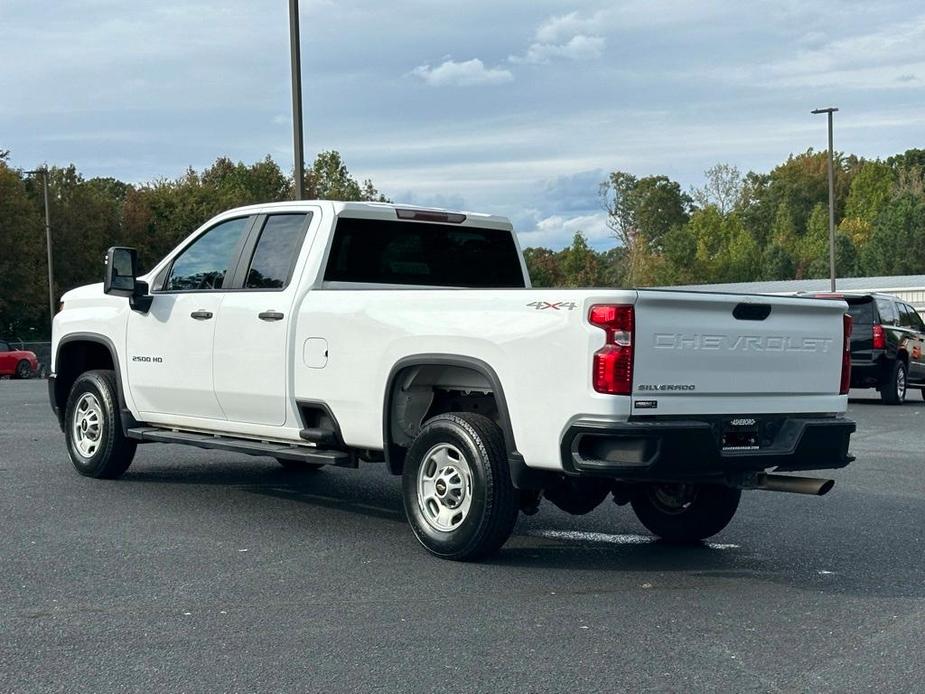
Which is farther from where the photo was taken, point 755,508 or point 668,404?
point 755,508

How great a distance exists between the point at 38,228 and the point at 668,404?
59924mm

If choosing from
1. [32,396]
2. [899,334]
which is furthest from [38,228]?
[899,334]

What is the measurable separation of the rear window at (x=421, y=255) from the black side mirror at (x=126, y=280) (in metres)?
1.83

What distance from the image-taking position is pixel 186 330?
29.6 feet

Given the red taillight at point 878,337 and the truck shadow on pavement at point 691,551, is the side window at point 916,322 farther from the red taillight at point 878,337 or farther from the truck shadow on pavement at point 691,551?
the truck shadow on pavement at point 691,551

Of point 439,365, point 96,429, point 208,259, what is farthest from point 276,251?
point 96,429

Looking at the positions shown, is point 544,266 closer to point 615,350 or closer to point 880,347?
point 880,347

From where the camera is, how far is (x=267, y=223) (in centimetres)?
884

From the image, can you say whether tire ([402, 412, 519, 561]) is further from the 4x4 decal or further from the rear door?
the rear door

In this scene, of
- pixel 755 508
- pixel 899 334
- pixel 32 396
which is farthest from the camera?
pixel 32 396

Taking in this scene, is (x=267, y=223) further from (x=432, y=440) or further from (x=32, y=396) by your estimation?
(x=32, y=396)

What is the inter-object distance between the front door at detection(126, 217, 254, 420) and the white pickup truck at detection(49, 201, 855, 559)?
0.7 inches

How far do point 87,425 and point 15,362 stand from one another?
33.1 m

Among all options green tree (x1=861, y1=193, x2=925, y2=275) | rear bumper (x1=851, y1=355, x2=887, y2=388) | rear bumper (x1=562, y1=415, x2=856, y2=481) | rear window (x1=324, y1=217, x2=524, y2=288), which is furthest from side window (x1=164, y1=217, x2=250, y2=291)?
green tree (x1=861, y1=193, x2=925, y2=275)
